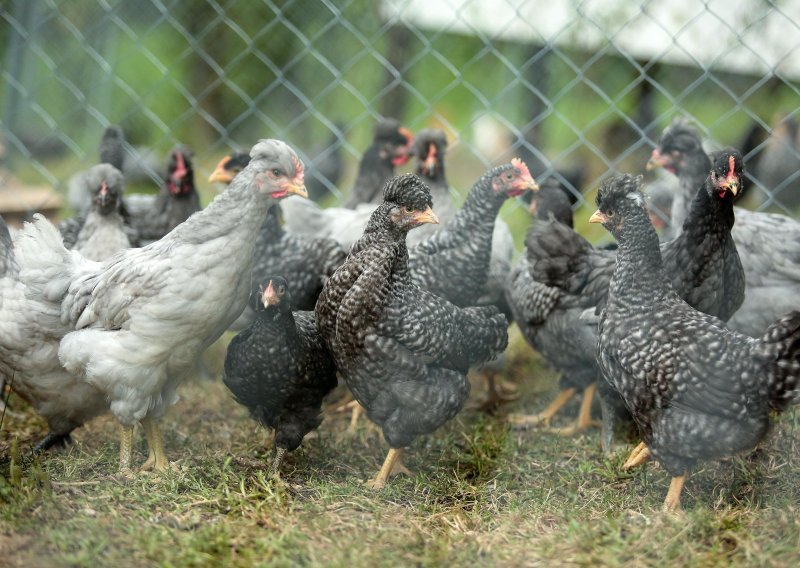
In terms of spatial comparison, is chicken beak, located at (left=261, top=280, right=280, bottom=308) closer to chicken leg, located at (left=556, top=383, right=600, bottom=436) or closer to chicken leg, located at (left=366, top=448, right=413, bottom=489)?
chicken leg, located at (left=366, top=448, right=413, bottom=489)

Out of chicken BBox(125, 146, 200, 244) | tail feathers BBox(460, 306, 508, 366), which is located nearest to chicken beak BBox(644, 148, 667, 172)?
tail feathers BBox(460, 306, 508, 366)

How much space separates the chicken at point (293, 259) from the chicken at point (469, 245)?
39cm

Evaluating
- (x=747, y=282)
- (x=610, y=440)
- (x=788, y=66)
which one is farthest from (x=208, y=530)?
(x=788, y=66)

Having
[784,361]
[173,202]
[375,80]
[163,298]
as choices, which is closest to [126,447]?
[163,298]

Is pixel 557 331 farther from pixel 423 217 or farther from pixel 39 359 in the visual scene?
pixel 39 359

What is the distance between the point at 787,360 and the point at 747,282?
1363mm

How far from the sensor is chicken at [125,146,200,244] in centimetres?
424

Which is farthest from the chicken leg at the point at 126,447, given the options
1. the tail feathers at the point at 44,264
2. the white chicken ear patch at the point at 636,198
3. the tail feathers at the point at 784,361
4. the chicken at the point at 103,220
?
the tail feathers at the point at 784,361

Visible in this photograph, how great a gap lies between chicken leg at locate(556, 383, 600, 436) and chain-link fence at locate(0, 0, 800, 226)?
1202 millimetres

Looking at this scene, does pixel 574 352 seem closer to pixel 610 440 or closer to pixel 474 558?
pixel 610 440

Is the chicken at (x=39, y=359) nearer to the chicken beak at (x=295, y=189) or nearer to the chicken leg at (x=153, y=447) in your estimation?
the chicken leg at (x=153, y=447)

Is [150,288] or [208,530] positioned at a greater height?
[150,288]

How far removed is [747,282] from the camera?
388cm

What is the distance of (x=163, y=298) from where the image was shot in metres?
2.87
